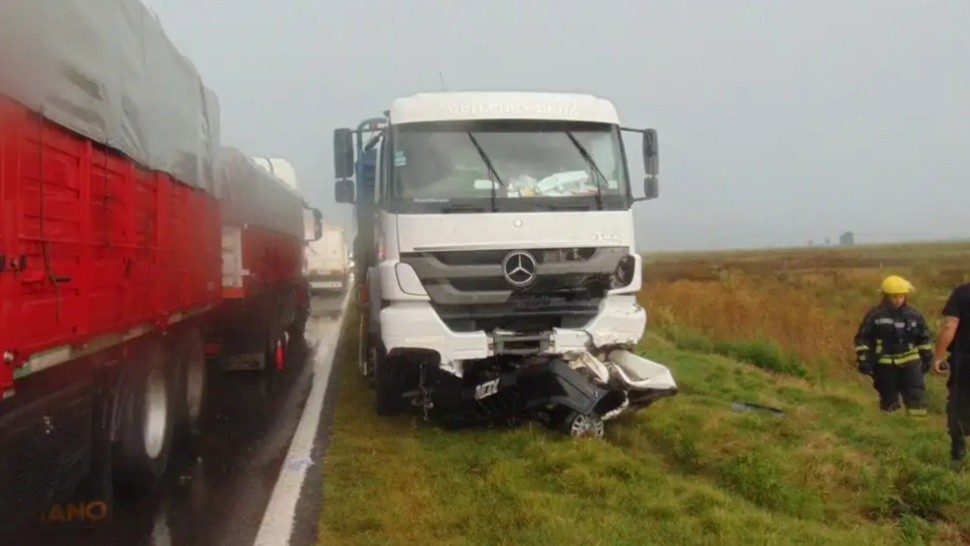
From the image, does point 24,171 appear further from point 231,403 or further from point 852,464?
point 231,403

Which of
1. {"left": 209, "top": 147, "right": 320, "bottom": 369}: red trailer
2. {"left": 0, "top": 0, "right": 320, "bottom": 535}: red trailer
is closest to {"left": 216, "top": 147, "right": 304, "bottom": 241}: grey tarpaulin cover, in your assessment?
{"left": 209, "top": 147, "right": 320, "bottom": 369}: red trailer

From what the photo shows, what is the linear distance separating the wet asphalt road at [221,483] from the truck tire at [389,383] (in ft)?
3.08

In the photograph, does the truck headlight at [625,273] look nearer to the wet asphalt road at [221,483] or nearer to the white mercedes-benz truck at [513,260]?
the white mercedes-benz truck at [513,260]

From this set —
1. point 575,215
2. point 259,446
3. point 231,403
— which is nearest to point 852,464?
point 575,215

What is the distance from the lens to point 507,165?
8477mm

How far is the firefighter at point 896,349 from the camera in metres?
10.0

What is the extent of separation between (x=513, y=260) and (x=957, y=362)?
3.59 meters

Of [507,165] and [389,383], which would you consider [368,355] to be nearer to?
[389,383]

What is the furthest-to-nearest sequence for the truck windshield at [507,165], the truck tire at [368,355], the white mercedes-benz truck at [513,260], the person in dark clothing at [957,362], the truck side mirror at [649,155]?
1. the truck tire at [368,355]
2. the truck side mirror at [649,155]
3. the truck windshield at [507,165]
4. the white mercedes-benz truck at [513,260]
5. the person in dark clothing at [957,362]

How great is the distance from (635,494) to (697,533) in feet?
2.60

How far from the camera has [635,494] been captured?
20.6 ft

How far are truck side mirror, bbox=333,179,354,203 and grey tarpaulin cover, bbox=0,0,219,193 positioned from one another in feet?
4.50

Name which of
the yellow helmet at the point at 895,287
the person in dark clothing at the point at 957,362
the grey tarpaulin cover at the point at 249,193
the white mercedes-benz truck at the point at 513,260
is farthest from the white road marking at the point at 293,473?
the yellow helmet at the point at 895,287

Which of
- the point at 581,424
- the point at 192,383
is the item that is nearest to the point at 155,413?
the point at 192,383
